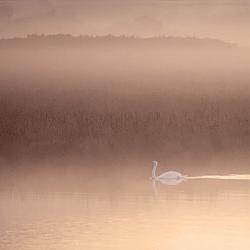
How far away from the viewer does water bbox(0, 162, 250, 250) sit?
19750 mm

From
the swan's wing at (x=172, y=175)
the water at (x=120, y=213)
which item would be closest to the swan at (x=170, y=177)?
the swan's wing at (x=172, y=175)

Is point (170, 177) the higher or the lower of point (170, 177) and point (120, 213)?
the higher

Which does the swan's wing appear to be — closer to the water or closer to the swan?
the swan

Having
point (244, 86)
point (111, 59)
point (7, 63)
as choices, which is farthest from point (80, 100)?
point (111, 59)

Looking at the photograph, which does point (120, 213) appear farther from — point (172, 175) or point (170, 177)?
point (170, 177)

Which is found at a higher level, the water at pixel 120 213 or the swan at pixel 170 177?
the swan at pixel 170 177

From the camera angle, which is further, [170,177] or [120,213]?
[170,177]

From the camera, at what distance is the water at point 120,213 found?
19750 mm

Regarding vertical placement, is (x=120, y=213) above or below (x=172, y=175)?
below

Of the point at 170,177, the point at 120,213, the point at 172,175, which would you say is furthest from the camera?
the point at 170,177

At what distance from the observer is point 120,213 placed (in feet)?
78.1

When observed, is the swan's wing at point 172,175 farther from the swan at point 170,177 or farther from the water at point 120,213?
the water at point 120,213

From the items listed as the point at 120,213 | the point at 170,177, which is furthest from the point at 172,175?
the point at 120,213

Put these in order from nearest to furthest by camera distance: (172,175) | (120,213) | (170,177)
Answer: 1. (120,213)
2. (172,175)
3. (170,177)
